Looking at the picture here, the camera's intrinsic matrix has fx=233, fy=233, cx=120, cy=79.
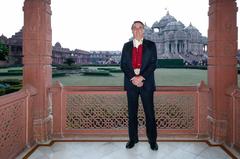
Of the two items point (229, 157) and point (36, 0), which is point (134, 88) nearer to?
point (229, 157)

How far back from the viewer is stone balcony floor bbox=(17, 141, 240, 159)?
3434 millimetres

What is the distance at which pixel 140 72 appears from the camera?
3.53m

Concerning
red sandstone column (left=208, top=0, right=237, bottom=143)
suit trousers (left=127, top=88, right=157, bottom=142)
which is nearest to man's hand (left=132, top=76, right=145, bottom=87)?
suit trousers (left=127, top=88, right=157, bottom=142)

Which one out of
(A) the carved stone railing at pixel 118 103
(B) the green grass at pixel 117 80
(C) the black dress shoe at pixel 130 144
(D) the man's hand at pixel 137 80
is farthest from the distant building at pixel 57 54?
(D) the man's hand at pixel 137 80

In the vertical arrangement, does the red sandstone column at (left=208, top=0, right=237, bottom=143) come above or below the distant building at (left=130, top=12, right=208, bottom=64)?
below

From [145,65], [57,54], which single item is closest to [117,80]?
[145,65]

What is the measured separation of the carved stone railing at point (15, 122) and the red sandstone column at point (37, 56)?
15 centimetres

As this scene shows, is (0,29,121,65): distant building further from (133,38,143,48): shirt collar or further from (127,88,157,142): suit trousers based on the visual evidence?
(127,88,157,142): suit trousers

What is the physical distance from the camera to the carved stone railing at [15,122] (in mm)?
3066

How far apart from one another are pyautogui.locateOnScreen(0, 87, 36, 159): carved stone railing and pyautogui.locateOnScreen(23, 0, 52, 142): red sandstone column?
152mm

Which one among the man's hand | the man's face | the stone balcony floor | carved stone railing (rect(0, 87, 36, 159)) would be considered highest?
the man's face

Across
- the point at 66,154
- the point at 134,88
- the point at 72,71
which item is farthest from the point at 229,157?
the point at 72,71

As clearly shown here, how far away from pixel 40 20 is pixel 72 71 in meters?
26.5

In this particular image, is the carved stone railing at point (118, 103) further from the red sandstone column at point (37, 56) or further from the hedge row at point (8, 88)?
the hedge row at point (8, 88)
